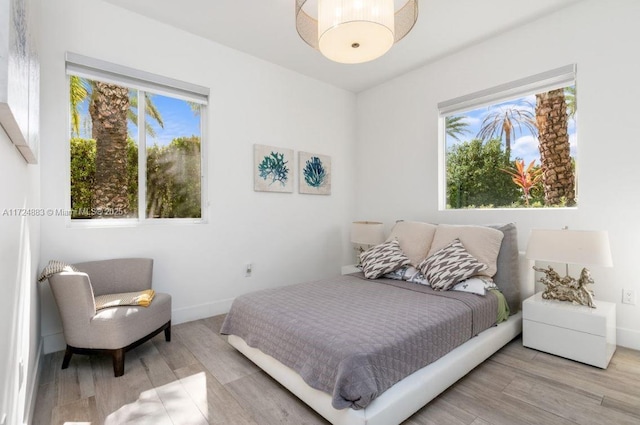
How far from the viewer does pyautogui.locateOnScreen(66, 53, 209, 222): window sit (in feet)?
8.51

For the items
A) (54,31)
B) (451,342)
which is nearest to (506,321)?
(451,342)

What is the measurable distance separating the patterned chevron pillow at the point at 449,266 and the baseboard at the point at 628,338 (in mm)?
1143

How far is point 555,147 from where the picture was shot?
2.88 m

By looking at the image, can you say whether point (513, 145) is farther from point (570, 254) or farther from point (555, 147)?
point (570, 254)

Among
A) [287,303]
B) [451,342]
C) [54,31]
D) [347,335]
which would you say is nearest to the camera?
[347,335]

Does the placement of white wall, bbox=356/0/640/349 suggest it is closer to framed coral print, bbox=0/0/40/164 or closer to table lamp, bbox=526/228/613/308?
table lamp, bbox=526/228/613/308

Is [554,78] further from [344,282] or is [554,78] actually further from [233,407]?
[233,407]

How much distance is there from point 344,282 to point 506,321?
52.2 inches

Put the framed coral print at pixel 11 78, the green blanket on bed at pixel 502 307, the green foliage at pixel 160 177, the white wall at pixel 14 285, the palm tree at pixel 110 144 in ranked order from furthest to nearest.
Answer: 1. the palm tree at pixel 110 144
2. the green foliage at pixel 160 177
3. the green blanket on bed at pixel 502 307
4. the white wall at pixel 14 285
5. the framed coral print at pixel 11 78

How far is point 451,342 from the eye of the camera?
193cm

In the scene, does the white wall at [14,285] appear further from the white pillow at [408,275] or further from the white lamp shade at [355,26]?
the white pillow at [408,275]

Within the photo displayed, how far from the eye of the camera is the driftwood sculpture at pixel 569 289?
234cm

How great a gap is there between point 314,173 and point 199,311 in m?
2.07

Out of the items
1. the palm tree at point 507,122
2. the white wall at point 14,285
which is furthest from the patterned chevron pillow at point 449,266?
the white wall at point 14,285
